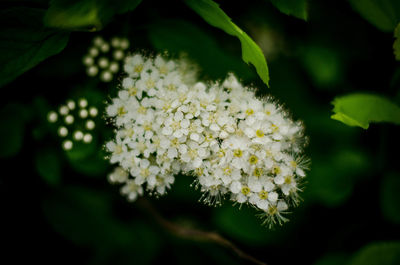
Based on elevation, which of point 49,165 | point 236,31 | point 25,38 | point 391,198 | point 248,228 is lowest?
point 49,165

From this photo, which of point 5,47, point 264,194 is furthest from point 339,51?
point 5,47

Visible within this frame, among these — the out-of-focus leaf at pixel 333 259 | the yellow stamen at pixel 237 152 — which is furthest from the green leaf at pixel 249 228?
the yellow stamen at pixel 237 152

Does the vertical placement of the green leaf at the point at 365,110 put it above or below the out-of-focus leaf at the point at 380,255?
above

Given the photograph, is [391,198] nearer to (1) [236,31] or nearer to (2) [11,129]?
(1) [236,31]

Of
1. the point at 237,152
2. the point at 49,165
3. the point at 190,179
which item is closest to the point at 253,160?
the point at 237,152

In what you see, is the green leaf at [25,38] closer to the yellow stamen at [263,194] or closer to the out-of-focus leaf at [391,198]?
the yellow stamen at [263,194]

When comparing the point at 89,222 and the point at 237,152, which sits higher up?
the point at 237,152

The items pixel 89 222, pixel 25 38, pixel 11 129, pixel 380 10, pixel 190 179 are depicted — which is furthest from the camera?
pixel 190 179
